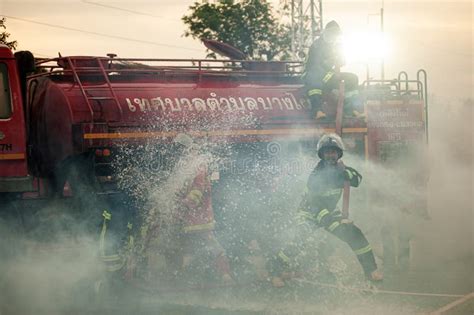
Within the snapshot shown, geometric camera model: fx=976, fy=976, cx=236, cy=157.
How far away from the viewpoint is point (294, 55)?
32094 millimetres

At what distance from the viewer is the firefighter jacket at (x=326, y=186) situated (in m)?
9.98

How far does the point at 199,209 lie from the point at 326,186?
1.51 metres

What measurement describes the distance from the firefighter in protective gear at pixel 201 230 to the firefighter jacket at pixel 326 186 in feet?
3.89

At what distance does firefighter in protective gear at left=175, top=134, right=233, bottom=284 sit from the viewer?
1065 centimetres

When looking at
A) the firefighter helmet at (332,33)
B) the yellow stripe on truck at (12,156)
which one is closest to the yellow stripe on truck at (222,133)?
the yellow stripe on truck at (12,156)

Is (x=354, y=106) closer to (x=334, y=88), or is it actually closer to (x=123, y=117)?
(x=334, y=88)

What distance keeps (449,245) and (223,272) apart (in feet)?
18.7

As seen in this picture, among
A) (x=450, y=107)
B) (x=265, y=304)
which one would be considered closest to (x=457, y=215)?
(x=265, y=304)

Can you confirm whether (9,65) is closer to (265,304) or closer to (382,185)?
(265,304)

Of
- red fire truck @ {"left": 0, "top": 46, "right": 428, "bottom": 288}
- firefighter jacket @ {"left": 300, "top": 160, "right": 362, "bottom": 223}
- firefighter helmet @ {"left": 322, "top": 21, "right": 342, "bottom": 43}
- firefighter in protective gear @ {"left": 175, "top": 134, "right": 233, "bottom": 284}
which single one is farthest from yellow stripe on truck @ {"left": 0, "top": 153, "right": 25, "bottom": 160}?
firefighter helmet @ {"left": 322, "top": 21, "right": 342, "bottom": 43}

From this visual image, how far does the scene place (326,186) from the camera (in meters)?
9.99

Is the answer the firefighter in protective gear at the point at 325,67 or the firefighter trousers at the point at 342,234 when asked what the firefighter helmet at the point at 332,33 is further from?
the firefighter trousers at the point at 342,234

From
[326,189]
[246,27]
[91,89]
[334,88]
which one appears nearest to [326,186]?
[326,189]

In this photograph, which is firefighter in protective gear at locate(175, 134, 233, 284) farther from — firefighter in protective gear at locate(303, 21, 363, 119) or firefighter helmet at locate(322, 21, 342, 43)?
firefighter helmet at locate(322, 21, 342, 43)
